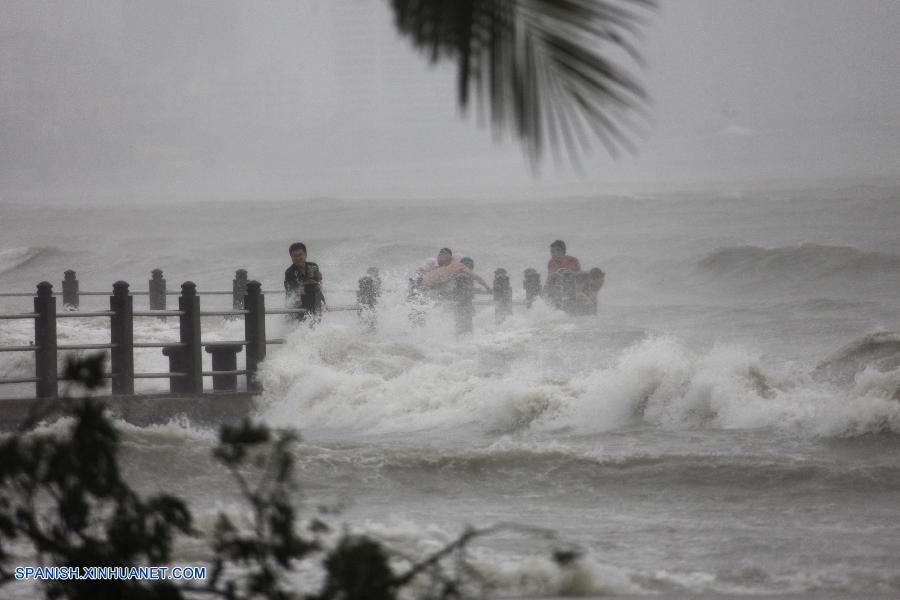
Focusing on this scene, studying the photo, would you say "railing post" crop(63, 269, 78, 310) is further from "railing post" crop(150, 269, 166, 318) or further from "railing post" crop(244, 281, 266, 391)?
"railing post" crop(244, 281, 266, 391)

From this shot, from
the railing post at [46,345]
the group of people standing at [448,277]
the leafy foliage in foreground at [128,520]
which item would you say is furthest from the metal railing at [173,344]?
the leafy foliage in foreground at [128,520]

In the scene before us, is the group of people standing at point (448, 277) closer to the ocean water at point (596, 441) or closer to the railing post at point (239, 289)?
the ocean water at point (596, 441)

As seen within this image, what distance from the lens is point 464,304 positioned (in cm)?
1816

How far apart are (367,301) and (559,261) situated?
5288 millimetres

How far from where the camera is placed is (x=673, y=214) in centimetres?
6153

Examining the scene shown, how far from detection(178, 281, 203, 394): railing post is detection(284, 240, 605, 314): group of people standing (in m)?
1.60

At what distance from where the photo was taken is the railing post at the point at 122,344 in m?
10.9

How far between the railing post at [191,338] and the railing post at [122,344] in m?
0.47

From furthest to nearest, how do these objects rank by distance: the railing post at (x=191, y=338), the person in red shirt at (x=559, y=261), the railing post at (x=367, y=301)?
the person in red shirt at (x=559, y=261)
the railing post at (x=367, y=301)
the railing post at (x=191, y=338)

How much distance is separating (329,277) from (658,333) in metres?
21.1

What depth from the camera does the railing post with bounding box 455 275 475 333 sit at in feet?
59.2

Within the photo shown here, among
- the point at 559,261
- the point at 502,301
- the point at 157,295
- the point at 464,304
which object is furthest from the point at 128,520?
the point at 157,295

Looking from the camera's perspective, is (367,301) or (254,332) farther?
(367,301)

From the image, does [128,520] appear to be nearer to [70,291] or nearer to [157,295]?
[157,295]
